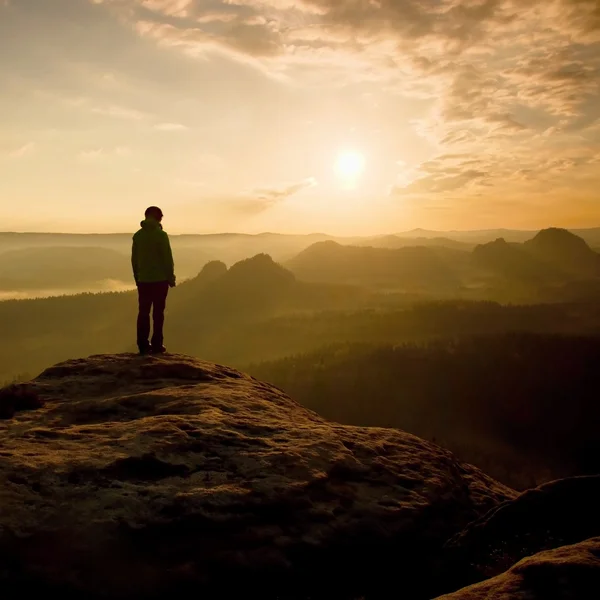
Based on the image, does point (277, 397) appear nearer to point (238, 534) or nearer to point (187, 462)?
point (187, 462)

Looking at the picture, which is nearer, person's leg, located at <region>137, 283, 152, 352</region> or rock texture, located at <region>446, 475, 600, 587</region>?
rock texture, located at <region>446, 475, 600, 587</region>

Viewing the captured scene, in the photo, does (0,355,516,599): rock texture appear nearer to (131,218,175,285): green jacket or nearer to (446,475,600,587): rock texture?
(446,475,600,587): rock texture

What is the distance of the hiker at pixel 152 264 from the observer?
549 inches

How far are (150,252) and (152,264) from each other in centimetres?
34

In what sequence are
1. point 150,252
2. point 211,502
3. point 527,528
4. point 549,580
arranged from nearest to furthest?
point 549,580, point 211,502, point 527,528, point 150,252

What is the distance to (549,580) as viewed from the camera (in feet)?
17.9

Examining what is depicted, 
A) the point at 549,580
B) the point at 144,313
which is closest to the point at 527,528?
the point at 549,580

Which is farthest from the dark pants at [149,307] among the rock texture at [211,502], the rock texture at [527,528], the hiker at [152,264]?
the rock texture at [527,528]

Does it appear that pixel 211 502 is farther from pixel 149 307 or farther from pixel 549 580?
pixel 149 307

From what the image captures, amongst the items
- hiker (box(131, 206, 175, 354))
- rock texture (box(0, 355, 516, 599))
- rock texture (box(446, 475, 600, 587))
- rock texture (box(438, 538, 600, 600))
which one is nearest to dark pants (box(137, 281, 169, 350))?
hiker (box(131, 206, 175, 354))

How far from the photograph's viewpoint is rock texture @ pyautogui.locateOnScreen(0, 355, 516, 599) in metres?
6.83

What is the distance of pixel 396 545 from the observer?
8570 mm

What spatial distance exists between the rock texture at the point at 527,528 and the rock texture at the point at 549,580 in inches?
57.3

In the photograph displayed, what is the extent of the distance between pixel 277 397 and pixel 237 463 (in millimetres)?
4928
